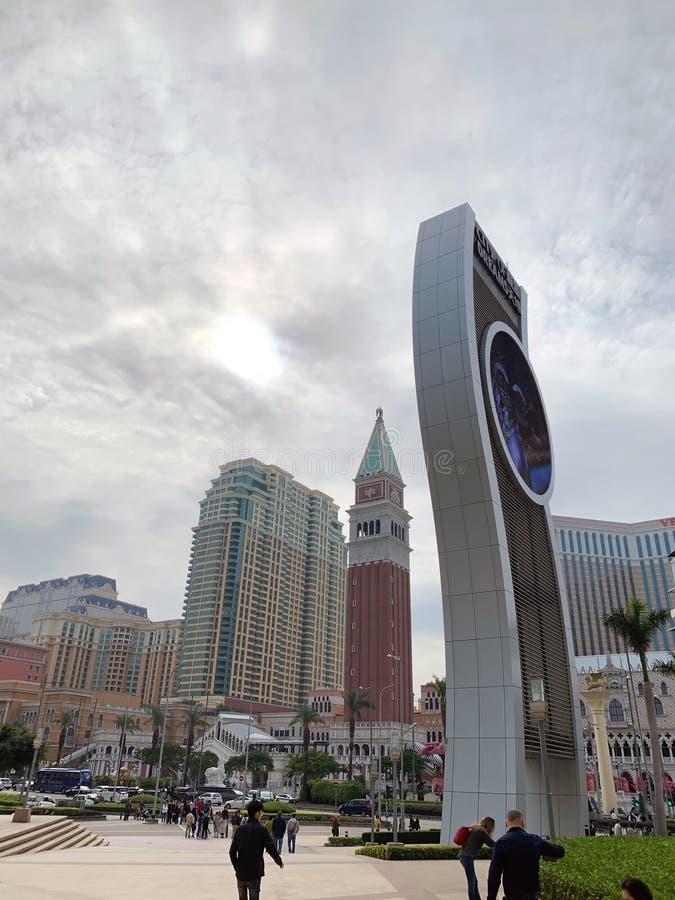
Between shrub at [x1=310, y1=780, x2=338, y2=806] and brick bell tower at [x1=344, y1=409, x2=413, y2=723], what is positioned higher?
brick bell tower at [x1=344, y1=409, x2=413, y2=723]

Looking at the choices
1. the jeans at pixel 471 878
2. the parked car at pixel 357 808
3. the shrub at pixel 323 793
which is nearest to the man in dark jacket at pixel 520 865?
the jeans at pixel 471 878

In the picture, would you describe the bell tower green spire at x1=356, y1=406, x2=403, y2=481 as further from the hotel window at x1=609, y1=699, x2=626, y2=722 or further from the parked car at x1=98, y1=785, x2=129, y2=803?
the parked car at x1=98, y1=785, x2=129, y2=803

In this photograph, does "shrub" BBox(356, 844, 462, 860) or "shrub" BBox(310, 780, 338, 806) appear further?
"shrub" BBox(310, 780, 338, 806)

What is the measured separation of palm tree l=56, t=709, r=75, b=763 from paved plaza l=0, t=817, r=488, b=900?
304 feet

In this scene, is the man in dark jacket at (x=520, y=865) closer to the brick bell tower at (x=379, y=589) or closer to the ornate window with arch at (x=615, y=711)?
the ornate window with arch at (x=615, y=711)

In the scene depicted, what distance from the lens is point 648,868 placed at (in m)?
9.24

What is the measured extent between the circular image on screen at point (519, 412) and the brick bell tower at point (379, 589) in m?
81.0

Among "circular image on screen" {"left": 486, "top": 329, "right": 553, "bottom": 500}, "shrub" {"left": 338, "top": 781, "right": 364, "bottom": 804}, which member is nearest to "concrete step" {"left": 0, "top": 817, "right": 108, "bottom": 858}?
"circular image on screen" {"left": 486, "top": 329, "right": 553, "bottom": 500}

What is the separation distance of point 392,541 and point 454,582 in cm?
9734

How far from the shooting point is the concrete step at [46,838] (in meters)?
20.1

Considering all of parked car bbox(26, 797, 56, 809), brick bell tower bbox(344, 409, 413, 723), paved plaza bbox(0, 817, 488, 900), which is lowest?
parked car bbox(26, 797, 56, 809)

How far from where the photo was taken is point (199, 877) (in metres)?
15.3

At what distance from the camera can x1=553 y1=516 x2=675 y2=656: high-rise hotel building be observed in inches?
6117

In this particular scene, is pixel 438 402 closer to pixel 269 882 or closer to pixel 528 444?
pixel 528 444
